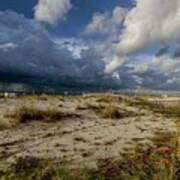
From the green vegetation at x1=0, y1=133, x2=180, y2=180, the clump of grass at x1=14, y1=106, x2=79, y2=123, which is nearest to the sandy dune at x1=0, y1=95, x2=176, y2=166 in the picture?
the clump of grass at x1=14, y1=106, x2=79, y2=123

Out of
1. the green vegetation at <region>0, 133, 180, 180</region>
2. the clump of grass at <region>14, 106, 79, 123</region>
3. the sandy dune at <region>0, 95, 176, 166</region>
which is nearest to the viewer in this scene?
the green vegetation at <region>0, 133, 180, 180</region>

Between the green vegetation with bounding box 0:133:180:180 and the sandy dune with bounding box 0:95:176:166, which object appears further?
the sandy dune with bounding box 0:95:176:166

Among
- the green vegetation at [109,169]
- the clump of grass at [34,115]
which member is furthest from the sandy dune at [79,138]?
the green vegetation at [109,169]

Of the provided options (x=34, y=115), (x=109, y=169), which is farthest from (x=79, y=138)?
(x=109, y=169)

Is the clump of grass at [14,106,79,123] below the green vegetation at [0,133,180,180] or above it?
above

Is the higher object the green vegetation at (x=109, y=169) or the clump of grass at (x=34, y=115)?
the clump of grass at (x=34, y=115)

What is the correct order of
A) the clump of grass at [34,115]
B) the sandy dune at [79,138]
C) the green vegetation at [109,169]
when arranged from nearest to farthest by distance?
the green vegetation at [109,169] → the sandy dune at [79,138] → the clump of grass at [34,115]

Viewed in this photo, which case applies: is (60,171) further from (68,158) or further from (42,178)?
(68,158)

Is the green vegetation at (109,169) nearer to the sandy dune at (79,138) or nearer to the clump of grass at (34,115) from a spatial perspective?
the sandy dune at (79,138)

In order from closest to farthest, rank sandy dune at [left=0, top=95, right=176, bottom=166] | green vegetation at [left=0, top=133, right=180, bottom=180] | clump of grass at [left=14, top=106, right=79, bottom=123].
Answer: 1. green vegetation at [left=0, top=133, right=180, bottom=180]
2. sandy dune at [left=0, top=95, right=176, bottom=166]
3. clump of grass at [left=14, top=106, right=79, bottom=123]

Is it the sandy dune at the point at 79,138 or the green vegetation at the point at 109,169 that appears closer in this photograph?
the green vegetation at the point at 109,169

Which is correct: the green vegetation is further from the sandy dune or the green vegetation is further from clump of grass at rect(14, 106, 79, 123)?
clump of grass at rect(14, 106, 79, 123)

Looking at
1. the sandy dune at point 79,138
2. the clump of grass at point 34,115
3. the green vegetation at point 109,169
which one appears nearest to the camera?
the green vegetation at point 109,169

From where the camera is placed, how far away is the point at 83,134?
43.5 feet
